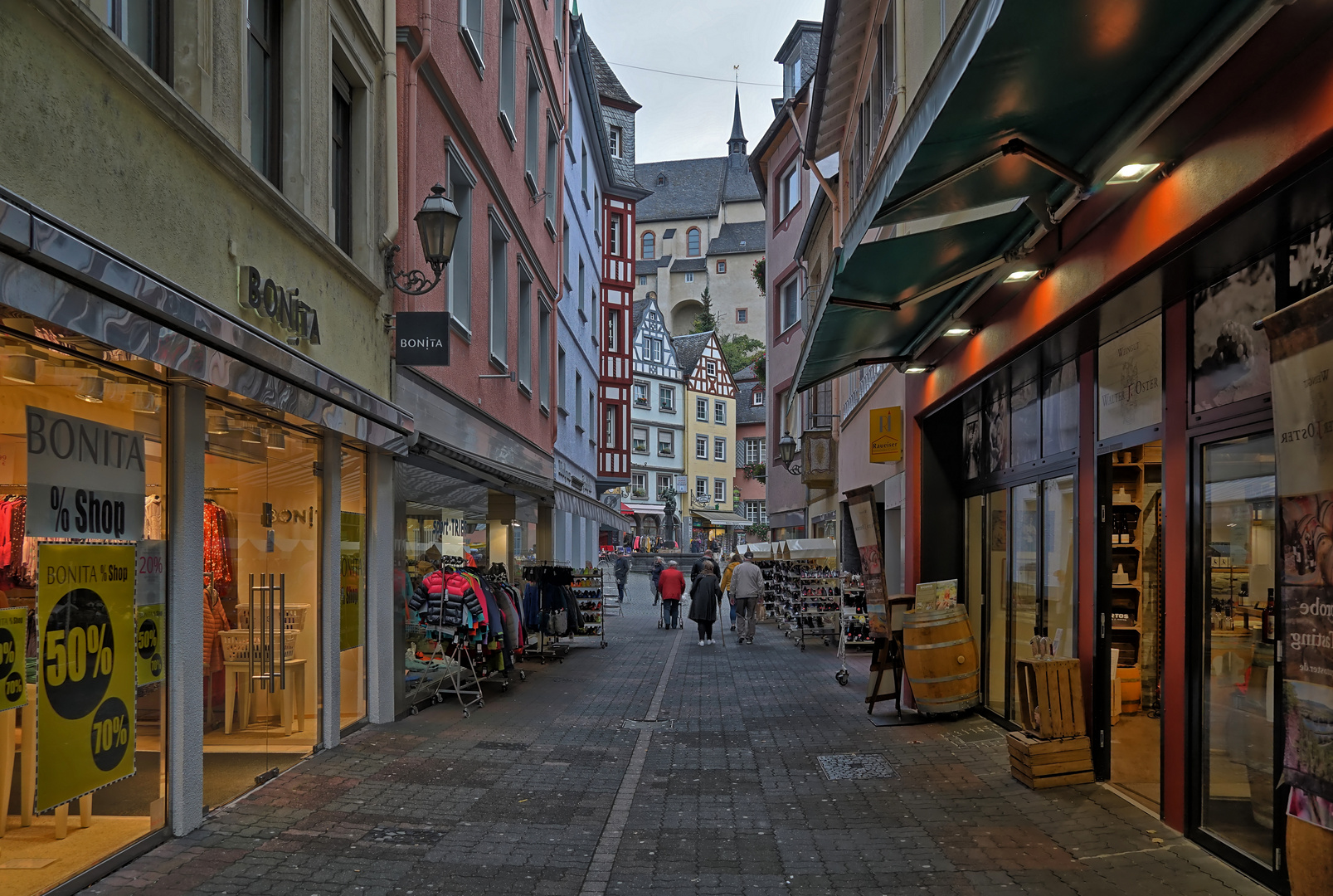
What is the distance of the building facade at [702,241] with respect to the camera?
342 ft

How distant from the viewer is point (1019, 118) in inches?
216

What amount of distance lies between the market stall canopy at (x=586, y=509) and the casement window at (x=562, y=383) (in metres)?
2.67

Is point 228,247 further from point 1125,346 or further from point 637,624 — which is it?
point 637,624

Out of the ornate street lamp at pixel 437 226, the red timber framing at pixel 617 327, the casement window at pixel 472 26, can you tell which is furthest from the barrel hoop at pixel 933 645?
the red timber framing at pixel 617 327

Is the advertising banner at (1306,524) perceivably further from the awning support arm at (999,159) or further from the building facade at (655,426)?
the building facade at (655,426)

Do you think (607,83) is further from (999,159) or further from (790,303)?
(999,159)

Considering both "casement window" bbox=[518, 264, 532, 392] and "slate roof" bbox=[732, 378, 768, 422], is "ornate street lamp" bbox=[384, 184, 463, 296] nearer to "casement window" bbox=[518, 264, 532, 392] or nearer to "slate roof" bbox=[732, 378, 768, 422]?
"casement window" bbox=[518, 264, 532, 392]

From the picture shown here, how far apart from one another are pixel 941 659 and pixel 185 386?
702 centimetres

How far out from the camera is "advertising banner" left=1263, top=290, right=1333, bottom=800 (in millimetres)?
4316

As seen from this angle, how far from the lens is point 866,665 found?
1684 cm

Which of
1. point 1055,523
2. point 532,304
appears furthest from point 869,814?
point 532,304

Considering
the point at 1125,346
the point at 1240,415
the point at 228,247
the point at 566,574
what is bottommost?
the point at 566,574

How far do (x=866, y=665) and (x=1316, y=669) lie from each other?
41.4ft

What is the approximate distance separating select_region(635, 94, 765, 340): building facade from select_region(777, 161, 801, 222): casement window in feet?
218
